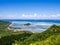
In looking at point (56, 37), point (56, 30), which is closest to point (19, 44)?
point (56, 37)

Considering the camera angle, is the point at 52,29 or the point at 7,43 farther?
the point at 7,43

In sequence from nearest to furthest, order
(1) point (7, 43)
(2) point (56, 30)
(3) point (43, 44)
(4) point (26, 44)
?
(3) point (43, 44) < (4) point (26, 44) < (2) point (56, 30) < (1) point (7, 43)

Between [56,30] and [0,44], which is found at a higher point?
[56,30]

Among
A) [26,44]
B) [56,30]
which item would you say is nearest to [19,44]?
[26,44]

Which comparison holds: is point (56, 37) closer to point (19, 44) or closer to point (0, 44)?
point (19, 44)

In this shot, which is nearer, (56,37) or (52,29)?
(56,37)

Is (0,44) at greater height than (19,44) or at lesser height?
lesser

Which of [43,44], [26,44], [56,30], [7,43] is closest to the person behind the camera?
[43,44]

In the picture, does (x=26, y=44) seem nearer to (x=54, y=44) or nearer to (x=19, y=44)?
(x=19, y=44)

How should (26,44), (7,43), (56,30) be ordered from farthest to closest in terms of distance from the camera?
(7,43), (56,30), (26,44)

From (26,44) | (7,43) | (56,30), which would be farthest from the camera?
(7,43)
